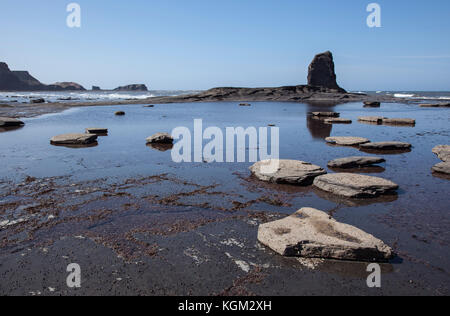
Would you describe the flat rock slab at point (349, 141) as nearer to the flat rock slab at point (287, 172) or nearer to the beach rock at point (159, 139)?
the flat rock slab at point (287, 172)

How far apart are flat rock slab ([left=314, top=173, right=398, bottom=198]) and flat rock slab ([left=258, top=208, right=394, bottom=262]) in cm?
139

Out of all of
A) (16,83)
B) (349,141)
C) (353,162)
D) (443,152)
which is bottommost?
(353,162)

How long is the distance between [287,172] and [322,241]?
268cm

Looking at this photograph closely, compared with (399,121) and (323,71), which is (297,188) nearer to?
(399,121)

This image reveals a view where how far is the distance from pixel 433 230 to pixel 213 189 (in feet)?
10.5

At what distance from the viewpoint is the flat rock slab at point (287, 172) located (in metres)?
5.80

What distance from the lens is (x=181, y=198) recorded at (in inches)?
200

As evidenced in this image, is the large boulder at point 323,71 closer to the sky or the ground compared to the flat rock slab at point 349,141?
closer to the sky

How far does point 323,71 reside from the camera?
60.5m

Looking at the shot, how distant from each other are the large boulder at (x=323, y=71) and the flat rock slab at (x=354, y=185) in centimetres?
5804

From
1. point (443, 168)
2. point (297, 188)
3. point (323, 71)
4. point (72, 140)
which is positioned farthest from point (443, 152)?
point (323, 71)

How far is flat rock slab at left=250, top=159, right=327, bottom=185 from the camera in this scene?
19.0 feet

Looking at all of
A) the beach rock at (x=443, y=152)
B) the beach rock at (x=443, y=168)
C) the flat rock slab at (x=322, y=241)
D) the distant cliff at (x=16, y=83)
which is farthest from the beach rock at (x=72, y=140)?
the distant cliff at (x=16, y=83)

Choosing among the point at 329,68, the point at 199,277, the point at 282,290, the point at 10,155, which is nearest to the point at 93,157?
the point at 10,155
